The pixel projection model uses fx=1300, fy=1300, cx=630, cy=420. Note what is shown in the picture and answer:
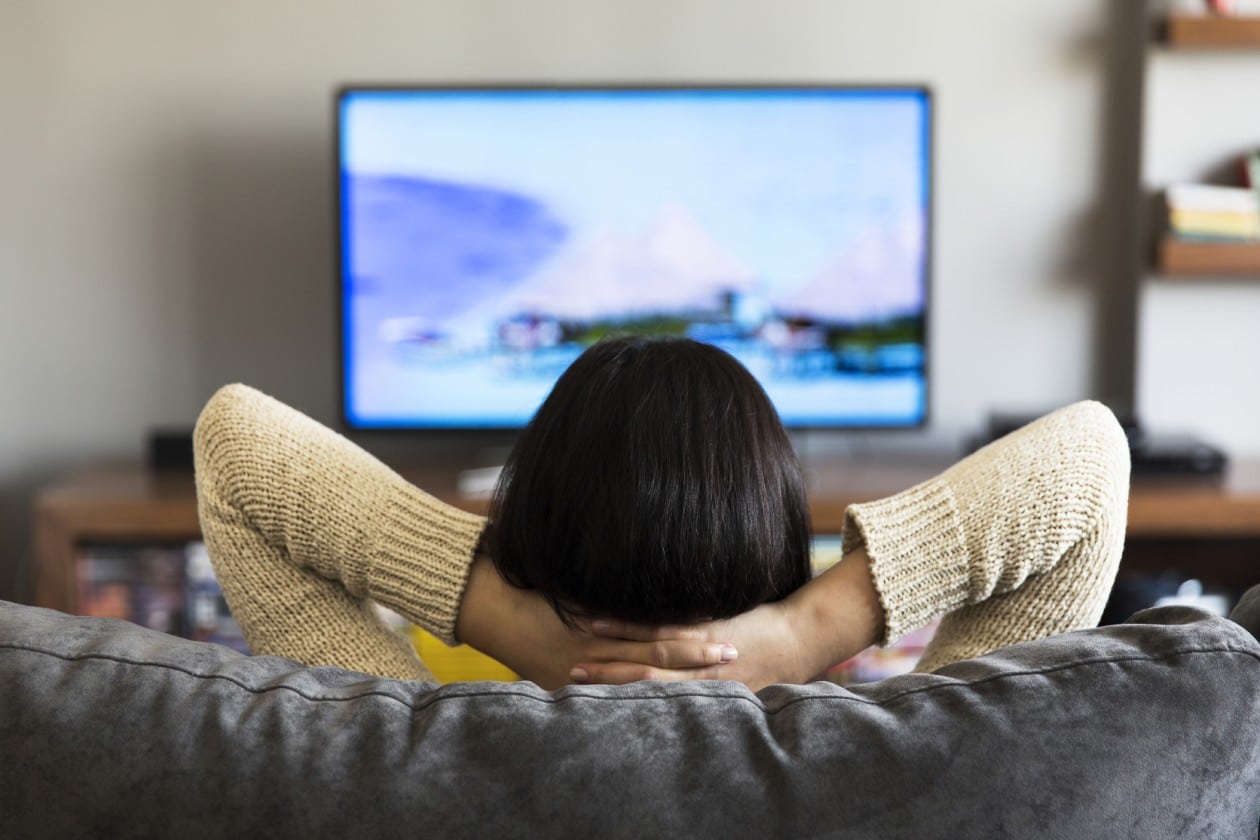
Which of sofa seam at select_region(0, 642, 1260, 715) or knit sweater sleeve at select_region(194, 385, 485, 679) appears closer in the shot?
sofa seam at select_region(0, 642, 1260, 715)

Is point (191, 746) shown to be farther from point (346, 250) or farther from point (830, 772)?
point (346, 250)

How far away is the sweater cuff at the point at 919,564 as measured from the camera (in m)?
0.88

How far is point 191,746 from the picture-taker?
0.60m

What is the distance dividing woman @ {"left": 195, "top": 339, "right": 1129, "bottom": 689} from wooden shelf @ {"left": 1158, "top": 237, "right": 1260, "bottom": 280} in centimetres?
204

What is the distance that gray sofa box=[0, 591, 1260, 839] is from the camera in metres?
0.58

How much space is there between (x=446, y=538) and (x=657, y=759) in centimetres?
39

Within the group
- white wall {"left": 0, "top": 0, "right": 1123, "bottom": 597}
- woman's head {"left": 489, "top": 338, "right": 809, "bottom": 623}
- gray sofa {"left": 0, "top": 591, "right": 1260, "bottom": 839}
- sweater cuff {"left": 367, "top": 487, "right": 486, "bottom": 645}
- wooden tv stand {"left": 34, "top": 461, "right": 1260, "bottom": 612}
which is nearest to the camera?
gray sofa {"left": 0, "top": 591, "right": 1260, "bottom": 839}

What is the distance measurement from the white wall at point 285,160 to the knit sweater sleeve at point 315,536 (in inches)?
80.5

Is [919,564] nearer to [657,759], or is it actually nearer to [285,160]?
[657,759]

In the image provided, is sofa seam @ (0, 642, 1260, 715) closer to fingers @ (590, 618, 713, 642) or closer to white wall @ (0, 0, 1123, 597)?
fingers @ (590, 618, 713, 642)

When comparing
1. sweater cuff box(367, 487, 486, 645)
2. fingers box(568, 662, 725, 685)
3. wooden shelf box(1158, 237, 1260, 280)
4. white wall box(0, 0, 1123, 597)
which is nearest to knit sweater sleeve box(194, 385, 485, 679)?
sweater cuff box(367, 487, 486, 645)

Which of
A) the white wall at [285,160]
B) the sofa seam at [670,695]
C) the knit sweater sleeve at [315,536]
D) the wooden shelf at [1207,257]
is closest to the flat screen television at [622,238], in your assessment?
the white wall at [285,160]

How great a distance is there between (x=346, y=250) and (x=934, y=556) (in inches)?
81.9

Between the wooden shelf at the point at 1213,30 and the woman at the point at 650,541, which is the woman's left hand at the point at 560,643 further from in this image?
the wooden shelf at the point at 1213,30
